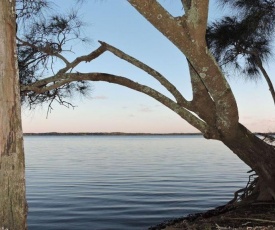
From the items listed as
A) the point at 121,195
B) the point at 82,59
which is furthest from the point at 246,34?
the point at 121,195

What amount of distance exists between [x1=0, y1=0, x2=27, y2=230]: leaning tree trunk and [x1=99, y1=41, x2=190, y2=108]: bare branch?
114 inches

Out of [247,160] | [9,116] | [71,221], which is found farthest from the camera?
[71,221]

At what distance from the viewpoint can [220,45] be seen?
9.23 meters

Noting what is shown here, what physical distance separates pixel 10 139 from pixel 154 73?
328 centimetres

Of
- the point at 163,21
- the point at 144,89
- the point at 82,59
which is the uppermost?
the point at 82,59

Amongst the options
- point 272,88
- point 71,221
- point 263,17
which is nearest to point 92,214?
point 71,221

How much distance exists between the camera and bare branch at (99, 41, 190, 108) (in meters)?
7.55

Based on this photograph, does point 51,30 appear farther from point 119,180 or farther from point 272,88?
point 119,180

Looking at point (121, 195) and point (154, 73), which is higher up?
point (154, 73)

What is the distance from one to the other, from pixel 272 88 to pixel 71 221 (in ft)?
19.2

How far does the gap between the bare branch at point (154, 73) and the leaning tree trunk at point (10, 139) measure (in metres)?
2.91

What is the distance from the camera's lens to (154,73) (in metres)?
7.65

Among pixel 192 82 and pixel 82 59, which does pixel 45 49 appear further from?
pixel 192 82

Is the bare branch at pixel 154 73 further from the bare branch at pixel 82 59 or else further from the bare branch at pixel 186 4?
the bare branch at pixel 186 4
